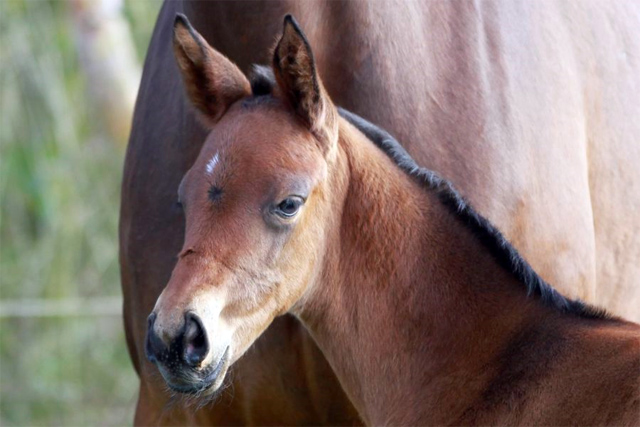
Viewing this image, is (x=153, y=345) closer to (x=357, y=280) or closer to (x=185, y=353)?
(x=185, y=353)

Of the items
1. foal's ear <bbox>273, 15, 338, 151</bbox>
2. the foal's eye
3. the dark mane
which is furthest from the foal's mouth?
the dark mane

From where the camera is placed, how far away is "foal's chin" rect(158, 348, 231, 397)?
2535 mm

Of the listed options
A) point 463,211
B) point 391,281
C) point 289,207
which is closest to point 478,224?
point 463,211

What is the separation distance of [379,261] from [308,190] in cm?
33

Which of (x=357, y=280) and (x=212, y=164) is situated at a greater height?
(x=212, y=164)

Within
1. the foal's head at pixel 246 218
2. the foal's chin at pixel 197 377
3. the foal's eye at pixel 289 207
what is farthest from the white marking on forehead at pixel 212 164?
the foal's chin at pixel 197 377

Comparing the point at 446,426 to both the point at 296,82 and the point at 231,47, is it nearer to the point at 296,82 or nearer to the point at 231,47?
the point at 296,82

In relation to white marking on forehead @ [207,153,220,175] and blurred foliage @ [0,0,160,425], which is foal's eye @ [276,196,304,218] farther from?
blurred foliage @ [0,0,160,425]

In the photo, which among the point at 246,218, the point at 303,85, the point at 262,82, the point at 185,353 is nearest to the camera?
the point at 185,353

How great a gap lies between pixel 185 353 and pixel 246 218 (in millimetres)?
390

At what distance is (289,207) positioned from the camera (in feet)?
8.90

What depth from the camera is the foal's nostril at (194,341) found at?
247 centimetres

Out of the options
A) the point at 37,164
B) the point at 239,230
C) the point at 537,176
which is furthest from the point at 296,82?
the point at 37,164

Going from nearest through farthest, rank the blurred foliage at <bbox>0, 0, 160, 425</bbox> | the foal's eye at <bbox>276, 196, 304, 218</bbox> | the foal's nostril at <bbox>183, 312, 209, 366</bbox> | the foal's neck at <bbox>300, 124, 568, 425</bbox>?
the foal's nostril at <bbox>183, 312, 209, 366</bbox>, the foal's eye at <bbox>276, 196, 304, 218</bbox>, the foal's neck at <bbox>300, 124, 568, 425</bbox>, the blurred foliage at <bbox>0, 0, 160, 425</bbox>
